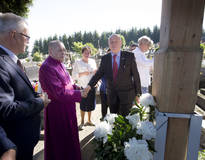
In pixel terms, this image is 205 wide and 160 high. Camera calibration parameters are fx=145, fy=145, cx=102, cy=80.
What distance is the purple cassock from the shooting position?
2.02 meters

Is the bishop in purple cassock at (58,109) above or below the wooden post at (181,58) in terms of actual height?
below

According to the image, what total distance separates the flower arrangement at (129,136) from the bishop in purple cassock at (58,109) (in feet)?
2.42

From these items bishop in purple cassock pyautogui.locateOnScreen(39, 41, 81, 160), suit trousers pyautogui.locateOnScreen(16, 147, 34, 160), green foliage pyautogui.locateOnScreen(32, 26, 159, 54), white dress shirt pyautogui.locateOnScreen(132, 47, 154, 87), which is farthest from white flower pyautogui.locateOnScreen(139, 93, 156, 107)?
green foliage pyautogui.locateOnScreen(32, 26, 159, 54)

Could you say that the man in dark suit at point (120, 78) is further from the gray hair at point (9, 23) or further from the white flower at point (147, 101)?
the gray hair at point (9, 23)

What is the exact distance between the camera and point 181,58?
1.18 meters

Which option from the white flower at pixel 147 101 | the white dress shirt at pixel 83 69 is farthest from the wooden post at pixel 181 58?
the white dress shirt at pixel 83 69

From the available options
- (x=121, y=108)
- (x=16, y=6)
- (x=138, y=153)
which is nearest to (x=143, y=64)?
(x=121, y=108)

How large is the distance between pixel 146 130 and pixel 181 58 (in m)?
0.73

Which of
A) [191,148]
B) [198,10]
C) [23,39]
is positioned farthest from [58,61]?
[191,148]

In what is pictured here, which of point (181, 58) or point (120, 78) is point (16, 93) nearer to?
point (181, 58)

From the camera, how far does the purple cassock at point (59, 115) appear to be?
202 centimetres

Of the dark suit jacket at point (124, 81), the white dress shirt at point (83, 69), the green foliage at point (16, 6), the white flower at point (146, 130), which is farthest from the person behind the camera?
the green foliage at point (16, 6)

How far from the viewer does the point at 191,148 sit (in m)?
1.31

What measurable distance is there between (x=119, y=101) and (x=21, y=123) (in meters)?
1.85
